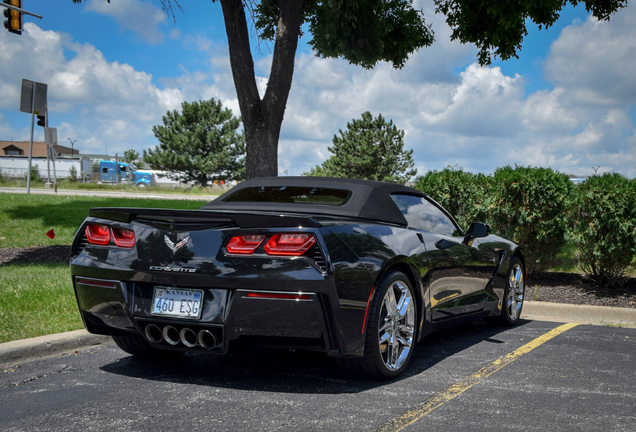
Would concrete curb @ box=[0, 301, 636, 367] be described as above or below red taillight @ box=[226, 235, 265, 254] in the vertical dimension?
below

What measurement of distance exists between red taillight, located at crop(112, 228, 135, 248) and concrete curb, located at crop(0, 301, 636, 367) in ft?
4.78

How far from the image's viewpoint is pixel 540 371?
4.92m

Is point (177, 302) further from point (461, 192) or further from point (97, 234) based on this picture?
point (461, 192)

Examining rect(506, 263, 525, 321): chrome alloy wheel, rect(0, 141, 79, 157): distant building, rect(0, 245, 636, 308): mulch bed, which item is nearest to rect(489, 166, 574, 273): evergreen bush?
rect(0, 245, 636, 308): mulch bed

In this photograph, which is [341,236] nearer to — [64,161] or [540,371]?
[540,371]

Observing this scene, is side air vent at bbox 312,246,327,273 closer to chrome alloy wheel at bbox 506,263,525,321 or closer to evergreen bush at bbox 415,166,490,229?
chrome alloy wheel at bbox 506,263,525,321

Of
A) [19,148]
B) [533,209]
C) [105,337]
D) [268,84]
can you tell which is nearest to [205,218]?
[105,337]

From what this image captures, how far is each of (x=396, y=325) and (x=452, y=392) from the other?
24.0 inches

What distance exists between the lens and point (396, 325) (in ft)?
15.2

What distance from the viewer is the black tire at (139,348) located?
4980mm

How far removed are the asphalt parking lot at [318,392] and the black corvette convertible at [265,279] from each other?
0.28 metres

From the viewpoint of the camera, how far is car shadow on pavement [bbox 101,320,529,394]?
14.4ft

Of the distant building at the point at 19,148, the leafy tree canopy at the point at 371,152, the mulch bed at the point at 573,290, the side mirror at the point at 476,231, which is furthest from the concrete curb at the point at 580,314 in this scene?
the distant building at the point at 19,148

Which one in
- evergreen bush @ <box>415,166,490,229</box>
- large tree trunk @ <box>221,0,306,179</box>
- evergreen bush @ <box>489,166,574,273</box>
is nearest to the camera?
evergreen bush @ <box>489,166,574,273</box>
